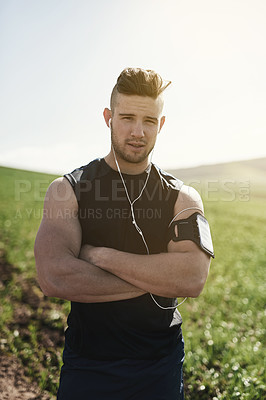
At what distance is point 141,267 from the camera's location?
221 centimetres

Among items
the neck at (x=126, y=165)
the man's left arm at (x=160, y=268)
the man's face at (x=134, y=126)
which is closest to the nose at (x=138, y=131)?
the man's face at (x=134, y=126)

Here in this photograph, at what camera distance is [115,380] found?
2.29 metres

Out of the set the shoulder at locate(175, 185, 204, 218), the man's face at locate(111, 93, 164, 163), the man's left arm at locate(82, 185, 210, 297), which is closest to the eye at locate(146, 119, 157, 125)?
the man's face at locate(111, 93, 164, 163)

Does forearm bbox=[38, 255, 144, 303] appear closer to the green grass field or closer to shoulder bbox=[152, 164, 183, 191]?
shoulder bbox=[152, 164, 183, 191]

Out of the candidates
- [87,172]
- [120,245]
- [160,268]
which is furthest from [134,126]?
[160,268]

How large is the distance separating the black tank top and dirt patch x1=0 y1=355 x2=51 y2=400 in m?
2.02

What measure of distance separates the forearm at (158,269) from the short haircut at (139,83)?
1181mm

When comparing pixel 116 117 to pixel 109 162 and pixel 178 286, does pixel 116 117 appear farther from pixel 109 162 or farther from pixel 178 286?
pixel 178 286

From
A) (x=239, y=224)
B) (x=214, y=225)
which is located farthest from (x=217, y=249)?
(x=239, y=224)

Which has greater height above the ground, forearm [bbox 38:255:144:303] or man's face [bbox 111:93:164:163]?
man's face [bbox 111:93:164:163]

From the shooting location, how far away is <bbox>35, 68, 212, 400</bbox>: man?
2.21 m

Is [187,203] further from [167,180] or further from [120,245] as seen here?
[120,245]

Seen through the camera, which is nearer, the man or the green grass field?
the man

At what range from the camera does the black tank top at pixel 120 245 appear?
2318 millimetres
